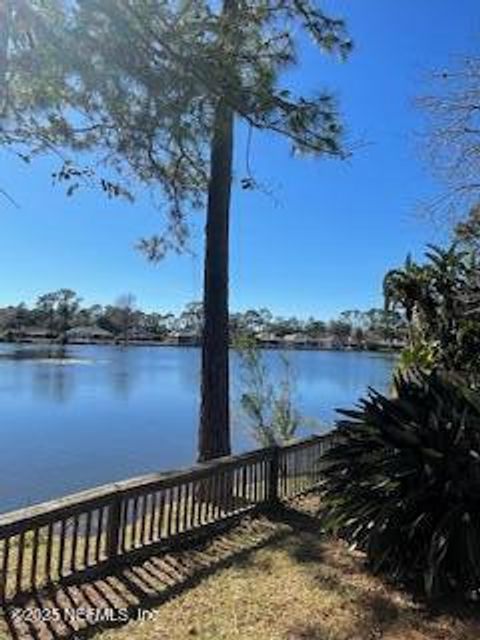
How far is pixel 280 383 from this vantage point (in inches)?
696

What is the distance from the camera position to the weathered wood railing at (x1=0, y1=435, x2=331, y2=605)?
5742mm

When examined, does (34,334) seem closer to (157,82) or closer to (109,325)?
(109,325)

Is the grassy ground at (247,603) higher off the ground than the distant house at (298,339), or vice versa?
the distant house at (298,339)

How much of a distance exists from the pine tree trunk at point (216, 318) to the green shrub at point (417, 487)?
3387 mm

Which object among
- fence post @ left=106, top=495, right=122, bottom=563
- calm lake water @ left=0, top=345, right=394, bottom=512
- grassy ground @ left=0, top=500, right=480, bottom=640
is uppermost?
fence post @ left=106, top=495, right=122, bottom=563

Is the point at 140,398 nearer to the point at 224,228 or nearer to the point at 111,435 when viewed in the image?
the point at 111,435

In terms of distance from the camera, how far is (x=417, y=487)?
6137mm

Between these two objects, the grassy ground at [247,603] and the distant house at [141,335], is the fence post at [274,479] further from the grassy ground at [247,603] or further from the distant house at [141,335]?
the distant house at [141,335]

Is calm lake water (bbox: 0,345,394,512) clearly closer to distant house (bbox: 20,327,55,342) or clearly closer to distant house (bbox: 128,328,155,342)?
distant house (bbox: 20,327,55,342)

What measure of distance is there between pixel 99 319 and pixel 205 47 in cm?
16515

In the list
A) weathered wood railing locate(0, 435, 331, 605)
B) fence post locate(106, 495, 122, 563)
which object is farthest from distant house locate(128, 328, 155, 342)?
fence post locate(106, 495, 122, 563)

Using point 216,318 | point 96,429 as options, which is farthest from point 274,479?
point 96,429

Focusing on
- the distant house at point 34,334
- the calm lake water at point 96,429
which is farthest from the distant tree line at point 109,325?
the calm lake water at point 96,429

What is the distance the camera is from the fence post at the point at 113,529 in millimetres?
6445
